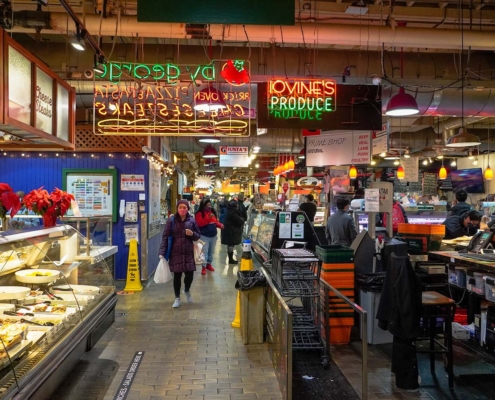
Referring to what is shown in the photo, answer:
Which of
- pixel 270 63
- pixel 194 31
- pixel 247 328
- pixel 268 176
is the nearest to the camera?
pixel 247 328

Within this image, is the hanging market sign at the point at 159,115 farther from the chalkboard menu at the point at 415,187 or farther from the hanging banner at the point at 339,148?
the chalkboard menu at the point at 415,187

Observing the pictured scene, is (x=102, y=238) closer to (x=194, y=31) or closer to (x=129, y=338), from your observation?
(x=129, y=338)

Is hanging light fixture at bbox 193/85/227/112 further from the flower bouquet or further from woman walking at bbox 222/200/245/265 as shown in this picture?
woman walking at bbox 222/200/245/265

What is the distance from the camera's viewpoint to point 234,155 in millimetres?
15195

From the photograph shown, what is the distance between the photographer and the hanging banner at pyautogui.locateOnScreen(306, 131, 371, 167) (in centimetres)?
956

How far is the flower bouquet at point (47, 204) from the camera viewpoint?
17.5ft

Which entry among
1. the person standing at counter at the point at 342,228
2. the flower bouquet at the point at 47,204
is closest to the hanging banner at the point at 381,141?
the person standing at counter at the point at 342,228

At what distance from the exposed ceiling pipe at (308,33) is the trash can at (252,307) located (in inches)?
140

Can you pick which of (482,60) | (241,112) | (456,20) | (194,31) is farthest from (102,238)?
(482,60)

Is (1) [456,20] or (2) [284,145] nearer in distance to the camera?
(1) [456,20]

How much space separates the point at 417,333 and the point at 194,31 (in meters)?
5.05

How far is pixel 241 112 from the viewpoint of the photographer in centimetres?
728

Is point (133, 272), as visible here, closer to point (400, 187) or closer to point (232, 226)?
point (232, 226)

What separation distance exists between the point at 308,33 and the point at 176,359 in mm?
5146
